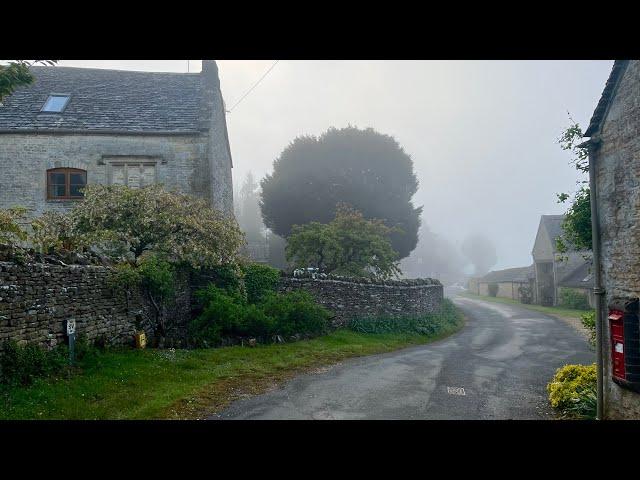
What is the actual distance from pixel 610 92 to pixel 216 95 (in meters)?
17.1

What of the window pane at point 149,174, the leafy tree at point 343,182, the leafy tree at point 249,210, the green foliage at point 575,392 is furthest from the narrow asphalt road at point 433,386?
the leafy tree at point 249,210

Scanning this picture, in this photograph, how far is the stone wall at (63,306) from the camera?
7.31 meters

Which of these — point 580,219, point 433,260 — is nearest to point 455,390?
point 580,219

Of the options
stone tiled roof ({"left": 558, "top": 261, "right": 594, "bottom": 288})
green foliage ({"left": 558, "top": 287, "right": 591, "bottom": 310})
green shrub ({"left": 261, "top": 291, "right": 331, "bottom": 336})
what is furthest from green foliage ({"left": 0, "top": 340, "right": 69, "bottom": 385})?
stone tiled roof ({"left": 558, "top": 261, "right": 594, "bottom": 288})

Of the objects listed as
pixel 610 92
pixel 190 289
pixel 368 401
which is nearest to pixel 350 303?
pixel 190 289

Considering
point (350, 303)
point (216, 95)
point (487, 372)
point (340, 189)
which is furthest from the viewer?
point (340, 189)

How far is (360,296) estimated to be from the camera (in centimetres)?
1734

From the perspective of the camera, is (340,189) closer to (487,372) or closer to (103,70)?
(103,70)

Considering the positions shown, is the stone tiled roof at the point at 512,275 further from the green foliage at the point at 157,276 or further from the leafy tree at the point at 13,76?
the leafy tree at the point at 13,76

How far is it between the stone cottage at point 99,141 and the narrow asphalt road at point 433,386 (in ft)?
35.8

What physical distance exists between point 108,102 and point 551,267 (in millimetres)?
36015

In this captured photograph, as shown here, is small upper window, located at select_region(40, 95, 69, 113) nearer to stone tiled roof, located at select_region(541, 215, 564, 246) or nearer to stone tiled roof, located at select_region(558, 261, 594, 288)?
stone tiled roof, located at select_region(558, 261, 594, 288)

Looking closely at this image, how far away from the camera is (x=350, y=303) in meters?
17.0

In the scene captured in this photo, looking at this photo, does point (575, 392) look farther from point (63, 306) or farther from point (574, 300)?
point (574, 300)
